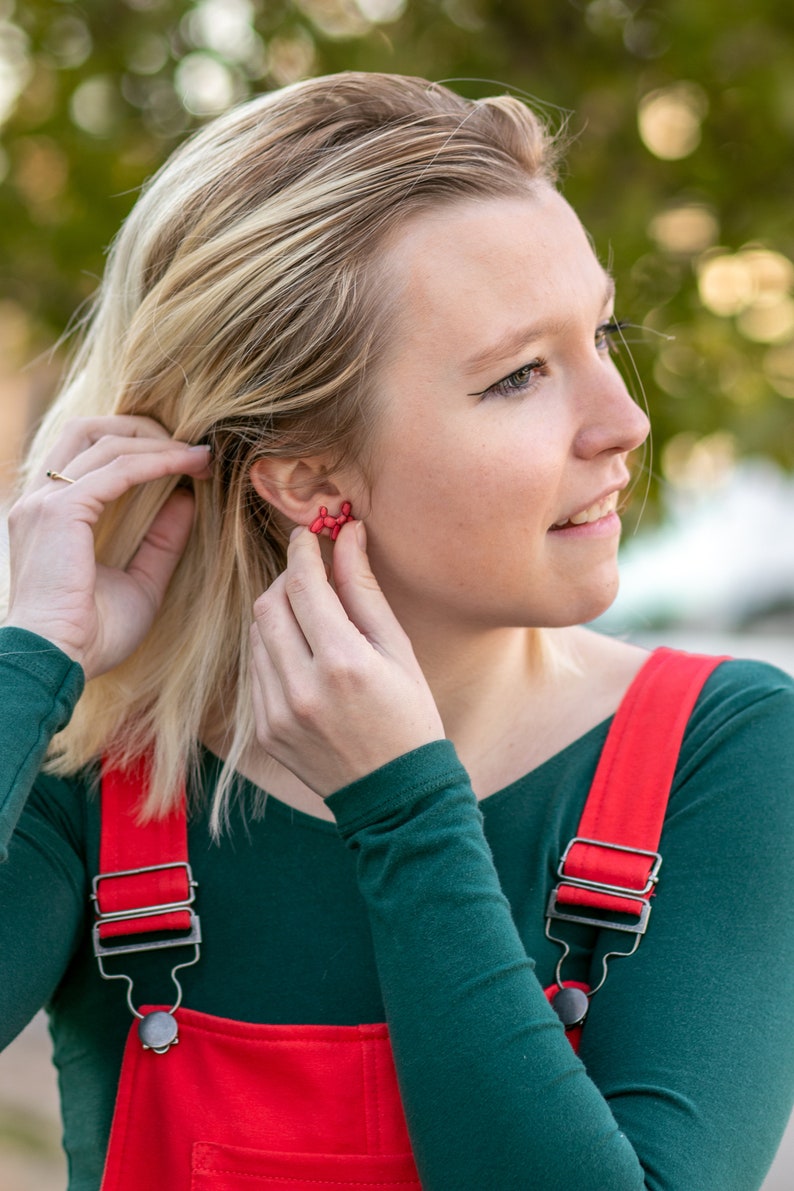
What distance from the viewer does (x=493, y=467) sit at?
1.70 m

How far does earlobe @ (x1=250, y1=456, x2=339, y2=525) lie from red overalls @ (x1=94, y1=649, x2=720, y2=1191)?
55 centimetres

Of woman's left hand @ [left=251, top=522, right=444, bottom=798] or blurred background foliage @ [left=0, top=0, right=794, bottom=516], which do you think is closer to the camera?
woman's left hand @ [left=251, top=522, right=444, bottom=798]

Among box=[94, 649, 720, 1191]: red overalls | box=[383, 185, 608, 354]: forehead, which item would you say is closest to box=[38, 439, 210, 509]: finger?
box=[383, 185, 608, 354]: forehead

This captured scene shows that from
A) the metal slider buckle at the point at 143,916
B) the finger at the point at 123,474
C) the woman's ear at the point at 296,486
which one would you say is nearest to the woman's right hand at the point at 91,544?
the finger at the point at 123,474

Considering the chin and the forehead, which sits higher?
the forehead

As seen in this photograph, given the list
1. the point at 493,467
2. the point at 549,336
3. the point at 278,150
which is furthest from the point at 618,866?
the point at 278,150

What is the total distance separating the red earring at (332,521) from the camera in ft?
6.14

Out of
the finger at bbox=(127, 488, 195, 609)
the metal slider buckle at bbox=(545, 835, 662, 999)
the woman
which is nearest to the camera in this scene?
the woman

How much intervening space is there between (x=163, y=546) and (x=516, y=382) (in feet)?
2.20

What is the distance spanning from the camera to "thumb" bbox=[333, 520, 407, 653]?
1.74 meters

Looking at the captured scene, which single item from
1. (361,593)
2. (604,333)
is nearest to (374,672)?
(361,593)

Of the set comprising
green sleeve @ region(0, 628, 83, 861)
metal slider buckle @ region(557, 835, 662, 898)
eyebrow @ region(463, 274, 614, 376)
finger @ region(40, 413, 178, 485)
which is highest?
eyebrow @ region(463, 274, 614, 376)

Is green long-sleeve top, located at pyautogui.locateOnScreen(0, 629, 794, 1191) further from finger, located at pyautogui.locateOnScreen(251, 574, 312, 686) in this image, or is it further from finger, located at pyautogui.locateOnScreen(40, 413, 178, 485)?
finger, located at pyautogui.locateOnScreen(40, 413, 178, 485)

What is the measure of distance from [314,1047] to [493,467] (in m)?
0.81
